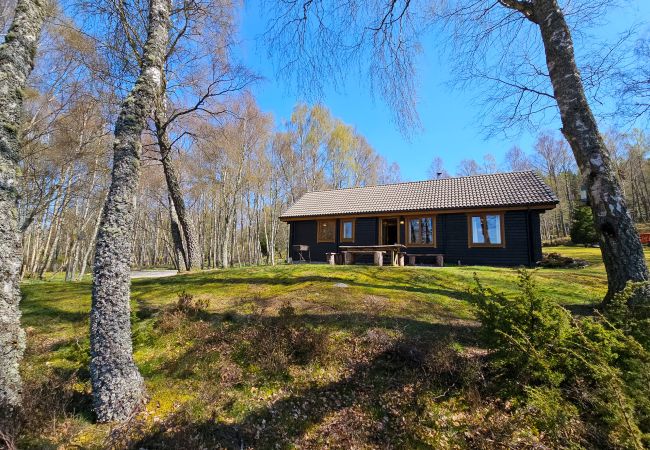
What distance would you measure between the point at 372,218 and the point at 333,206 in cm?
265

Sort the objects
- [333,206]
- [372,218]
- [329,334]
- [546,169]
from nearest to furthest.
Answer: [329,334] < [372,218] < [333,206] < [546,169]

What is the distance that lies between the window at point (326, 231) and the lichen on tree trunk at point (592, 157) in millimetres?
12411

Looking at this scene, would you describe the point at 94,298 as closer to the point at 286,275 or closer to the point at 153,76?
the point at 153,76

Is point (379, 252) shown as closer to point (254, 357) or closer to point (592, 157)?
point (592, 157)

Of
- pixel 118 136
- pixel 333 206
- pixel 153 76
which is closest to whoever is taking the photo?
pixel 118 136

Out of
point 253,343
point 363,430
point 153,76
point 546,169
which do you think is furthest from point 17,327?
point 546,169

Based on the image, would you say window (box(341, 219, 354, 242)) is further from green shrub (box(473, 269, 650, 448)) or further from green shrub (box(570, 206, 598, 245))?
green shrub (box(570, 206, 598, 245))

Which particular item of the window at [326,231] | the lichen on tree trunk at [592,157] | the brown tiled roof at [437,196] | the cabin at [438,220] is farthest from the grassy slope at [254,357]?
the window at [326,231]

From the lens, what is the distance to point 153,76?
3.31 meters

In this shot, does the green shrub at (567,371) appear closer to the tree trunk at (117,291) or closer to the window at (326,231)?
the tree trunk at (117,291)

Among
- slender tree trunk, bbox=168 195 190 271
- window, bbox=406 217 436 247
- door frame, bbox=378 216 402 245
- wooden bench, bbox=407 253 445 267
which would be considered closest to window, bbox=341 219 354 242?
door frame, bbox=378 216 402 245

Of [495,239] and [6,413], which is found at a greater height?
[495,239]

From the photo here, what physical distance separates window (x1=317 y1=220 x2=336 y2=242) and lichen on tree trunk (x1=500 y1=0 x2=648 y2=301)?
40.7 ft

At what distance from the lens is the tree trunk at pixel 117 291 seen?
2664mm
